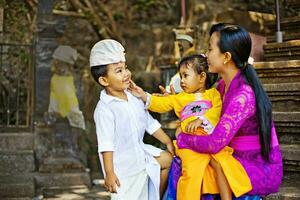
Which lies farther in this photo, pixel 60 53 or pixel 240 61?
pixel 60 53

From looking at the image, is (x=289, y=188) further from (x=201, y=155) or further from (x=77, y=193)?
(x=77, y=193)

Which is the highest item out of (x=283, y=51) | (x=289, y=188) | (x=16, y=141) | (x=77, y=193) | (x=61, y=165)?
(x=283, y=51)

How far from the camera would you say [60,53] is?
7914mm

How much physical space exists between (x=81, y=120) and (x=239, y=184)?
550cm

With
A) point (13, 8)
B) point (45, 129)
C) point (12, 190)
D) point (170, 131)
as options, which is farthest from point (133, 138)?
point (13, 8)

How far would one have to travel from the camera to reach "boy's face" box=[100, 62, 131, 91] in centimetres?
283

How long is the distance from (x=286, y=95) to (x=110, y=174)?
92.3 inches

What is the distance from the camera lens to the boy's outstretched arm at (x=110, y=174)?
2.67 metres

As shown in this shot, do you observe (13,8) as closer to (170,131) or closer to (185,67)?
(170,131)

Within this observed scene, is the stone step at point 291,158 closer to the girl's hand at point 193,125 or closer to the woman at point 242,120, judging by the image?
the woman at point 242,120

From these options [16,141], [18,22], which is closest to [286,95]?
[16,141]

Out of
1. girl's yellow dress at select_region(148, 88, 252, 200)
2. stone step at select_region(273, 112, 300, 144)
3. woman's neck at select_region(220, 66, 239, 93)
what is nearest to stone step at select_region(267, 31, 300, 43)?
stone step at select_region(273, 112, 300, 144)

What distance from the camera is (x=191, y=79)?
2.91 meters

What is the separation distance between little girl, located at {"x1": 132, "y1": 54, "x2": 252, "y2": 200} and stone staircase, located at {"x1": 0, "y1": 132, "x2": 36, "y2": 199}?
4085mm
